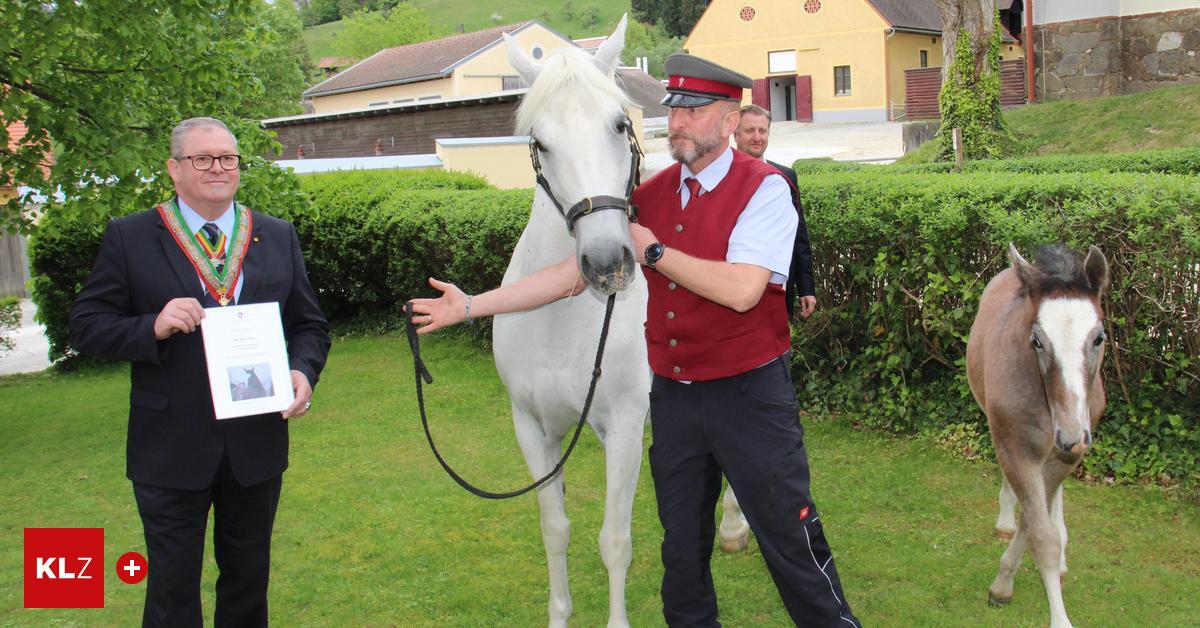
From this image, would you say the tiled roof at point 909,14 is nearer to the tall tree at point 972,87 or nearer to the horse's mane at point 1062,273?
the tall tree at point 972,87

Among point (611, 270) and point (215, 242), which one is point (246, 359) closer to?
point (215, 242)

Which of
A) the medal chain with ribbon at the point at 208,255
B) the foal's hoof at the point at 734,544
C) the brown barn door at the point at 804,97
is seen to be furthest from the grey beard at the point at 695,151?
the brown barn door at the point at 804,97

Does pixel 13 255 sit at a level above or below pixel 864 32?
below

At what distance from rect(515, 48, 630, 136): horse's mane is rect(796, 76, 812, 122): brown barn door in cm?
4965

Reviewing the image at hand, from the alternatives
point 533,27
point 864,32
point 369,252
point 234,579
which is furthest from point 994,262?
point 533,27

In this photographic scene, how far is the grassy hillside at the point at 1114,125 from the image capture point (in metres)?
19.9

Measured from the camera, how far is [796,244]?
5.15 m

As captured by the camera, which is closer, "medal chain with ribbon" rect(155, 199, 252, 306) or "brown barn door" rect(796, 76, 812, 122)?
"medal chain with ribbon" rect(155, 199, 252, 306)

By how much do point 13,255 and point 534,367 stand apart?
2401 cm

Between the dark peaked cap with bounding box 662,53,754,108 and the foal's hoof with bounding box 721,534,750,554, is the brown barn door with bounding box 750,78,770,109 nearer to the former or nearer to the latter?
→ the foal's hoof with bounding box 721,534,750,554

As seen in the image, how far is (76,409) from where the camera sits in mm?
10031

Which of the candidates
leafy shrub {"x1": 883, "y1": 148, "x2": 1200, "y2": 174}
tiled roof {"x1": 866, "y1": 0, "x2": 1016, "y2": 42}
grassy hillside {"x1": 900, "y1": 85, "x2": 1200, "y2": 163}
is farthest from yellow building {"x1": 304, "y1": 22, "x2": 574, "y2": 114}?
leafy shrub {"x1": 883, "y1": 148, "x2": 1200, "y2": 174}

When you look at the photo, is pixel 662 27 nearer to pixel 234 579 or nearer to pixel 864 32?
pixel 864 32

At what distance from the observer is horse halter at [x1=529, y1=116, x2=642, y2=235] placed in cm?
297
